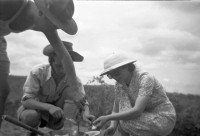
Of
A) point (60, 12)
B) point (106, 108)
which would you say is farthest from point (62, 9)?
point (106, 108)

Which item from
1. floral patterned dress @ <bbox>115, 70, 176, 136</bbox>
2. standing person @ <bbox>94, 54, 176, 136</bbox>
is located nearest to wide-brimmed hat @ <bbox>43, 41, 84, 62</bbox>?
standing person @ <bbox>94, 54, 176, 136</bbox>

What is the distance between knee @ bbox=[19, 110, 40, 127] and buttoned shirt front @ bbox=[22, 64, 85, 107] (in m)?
0.18

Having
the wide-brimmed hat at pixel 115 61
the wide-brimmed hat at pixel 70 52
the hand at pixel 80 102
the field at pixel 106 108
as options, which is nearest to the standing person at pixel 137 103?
the wide-brimmed hat at pixel 115 61

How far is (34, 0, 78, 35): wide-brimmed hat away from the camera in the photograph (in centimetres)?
229

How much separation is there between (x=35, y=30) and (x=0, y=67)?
2.11 feet

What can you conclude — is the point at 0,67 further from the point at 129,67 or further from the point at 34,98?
the point at 129,67

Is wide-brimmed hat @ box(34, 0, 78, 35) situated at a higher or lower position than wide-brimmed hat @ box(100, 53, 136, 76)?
higher

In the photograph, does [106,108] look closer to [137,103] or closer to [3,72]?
[137,103]

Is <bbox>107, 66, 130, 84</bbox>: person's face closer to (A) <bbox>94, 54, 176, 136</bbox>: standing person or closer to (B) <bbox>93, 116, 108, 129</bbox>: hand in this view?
(A) <bbox>94, 54, 176, 136</bbox>: standing person

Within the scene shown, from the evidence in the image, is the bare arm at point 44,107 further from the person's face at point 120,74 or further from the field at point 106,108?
the field at point 106,108

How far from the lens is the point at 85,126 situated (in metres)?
2.97

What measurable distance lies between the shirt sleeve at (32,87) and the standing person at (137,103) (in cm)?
82

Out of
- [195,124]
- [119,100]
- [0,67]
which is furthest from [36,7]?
[195,124]

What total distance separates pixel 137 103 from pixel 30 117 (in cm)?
111
